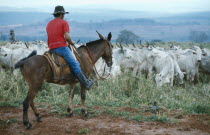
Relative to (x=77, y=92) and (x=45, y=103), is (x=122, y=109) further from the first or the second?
(x=77, y=92)

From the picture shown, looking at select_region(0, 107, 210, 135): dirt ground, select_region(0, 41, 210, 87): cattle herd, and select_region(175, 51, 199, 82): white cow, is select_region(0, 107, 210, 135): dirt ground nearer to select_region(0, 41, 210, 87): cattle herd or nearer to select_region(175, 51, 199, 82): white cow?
select_region(0, 41, 210, 87): cattle herd

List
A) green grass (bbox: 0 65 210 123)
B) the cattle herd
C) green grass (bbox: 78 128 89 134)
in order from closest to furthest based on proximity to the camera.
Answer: green grass (bbox: 78 128 89 134) → green grass (bbox: 0 65 210 123) → the cattle herd

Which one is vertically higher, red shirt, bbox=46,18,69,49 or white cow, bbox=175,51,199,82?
red shirt, bbox=46,18,69,49

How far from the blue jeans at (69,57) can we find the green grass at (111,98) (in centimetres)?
139

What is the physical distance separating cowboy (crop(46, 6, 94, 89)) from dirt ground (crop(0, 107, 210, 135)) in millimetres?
1058

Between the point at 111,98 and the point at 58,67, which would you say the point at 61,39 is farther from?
the point at 111,98

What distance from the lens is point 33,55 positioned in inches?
269

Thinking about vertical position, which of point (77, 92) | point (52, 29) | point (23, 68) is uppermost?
point (52, 29)

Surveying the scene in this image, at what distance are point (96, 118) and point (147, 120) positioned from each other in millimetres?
1266

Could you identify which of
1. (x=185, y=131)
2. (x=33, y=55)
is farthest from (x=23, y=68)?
(x=185, y=131)

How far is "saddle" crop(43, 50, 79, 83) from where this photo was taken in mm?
6758

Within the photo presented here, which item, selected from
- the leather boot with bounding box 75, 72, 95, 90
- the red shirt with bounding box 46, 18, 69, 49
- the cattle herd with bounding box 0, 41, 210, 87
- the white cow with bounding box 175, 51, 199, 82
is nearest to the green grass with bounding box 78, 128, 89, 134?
the leather boot with bounding box 75, 72, 95, 90

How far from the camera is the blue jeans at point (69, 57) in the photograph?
6844 millimetres

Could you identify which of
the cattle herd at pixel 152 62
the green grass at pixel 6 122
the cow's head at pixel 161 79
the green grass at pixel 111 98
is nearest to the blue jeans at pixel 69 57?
the green grass at pixel 111 98
